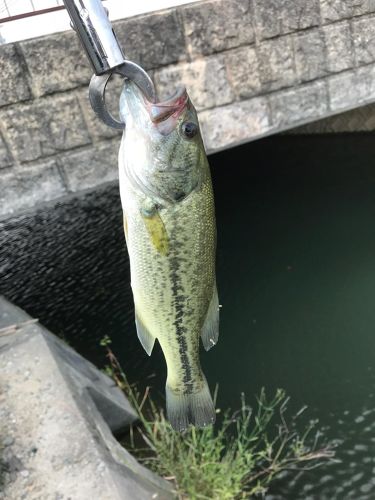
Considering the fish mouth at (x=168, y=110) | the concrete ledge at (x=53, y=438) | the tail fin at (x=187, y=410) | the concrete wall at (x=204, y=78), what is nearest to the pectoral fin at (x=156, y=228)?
the fish mouth at (x=168, y=110)

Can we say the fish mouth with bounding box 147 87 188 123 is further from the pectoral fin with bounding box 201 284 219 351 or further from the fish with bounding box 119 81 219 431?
the pectoral fin with bounding box 201 284 219 351

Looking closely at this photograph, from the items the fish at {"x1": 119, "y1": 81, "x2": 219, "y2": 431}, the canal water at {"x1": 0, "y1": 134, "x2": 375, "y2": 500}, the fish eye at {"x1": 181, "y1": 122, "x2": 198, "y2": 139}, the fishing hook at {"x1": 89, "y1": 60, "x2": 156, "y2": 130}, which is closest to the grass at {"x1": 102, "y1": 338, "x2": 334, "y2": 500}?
the canal water at {"x1": 0, "y1": 134, "x2": 375, "y2": 500}

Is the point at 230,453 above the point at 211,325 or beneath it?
beneath

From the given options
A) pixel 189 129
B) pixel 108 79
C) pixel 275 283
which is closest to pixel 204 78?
pixel 189 129

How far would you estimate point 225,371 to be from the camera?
5.34m

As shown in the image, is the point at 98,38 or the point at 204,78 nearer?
the point at 98,38

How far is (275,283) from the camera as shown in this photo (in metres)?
6.57

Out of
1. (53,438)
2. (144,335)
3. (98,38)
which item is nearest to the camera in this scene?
(98,38)

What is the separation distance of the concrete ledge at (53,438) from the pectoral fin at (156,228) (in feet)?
5.65

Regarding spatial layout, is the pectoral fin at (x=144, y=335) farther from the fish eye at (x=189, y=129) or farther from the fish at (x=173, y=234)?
the fish eye at (x=189, y=129)

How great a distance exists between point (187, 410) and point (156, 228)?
75 cm

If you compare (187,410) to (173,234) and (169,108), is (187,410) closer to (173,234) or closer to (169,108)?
(173,234)

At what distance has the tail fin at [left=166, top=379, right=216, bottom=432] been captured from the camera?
189 centimetres

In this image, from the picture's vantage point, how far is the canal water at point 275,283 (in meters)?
4.77
